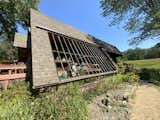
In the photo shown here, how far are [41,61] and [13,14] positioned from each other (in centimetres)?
2102

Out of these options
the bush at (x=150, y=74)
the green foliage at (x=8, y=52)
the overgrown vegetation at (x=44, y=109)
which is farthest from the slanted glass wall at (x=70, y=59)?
the green foliage at (x=8, y=52)

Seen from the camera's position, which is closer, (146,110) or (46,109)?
(46,109)

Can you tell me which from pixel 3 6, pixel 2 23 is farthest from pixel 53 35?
pixel 2 23

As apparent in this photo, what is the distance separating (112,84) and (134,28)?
10971mm

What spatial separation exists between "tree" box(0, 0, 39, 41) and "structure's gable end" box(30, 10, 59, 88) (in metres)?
17.3

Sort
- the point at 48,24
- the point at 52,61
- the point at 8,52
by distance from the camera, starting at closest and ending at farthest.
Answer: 1. the point at 52,61
2. the point at 48,24
3. the point at 8,52

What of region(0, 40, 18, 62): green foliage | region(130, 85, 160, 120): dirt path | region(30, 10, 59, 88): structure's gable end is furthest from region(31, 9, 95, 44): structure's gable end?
region(0, 40, 18, 62): green foliage

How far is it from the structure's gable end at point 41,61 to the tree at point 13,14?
56.6ft

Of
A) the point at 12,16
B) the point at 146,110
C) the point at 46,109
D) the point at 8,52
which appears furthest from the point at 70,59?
the point at 8,52

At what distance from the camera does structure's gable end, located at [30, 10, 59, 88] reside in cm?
695

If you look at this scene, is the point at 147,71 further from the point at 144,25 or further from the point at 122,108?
the point at 122,108

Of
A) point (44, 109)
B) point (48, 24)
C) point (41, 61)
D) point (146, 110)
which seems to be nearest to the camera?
point (44, 109)

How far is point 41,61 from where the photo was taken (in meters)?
7.75

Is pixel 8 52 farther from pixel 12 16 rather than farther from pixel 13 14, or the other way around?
pixel 13 14
